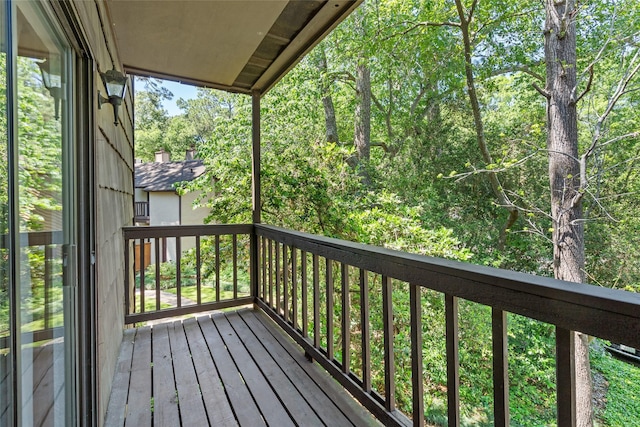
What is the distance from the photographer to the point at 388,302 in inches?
65.9

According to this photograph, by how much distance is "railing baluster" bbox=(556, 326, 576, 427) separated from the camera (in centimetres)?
95

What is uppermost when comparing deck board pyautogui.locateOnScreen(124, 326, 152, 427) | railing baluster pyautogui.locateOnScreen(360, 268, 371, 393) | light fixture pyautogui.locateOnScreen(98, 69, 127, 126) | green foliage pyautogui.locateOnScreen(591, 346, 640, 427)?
light fixture pyautogui.locateOnScreen(98, 69, 127, 126)

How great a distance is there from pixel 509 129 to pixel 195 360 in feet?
31.3

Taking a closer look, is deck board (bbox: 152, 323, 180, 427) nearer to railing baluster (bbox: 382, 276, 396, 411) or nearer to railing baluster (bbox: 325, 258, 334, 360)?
railing baluster (bbox: 325, 258, 334, 360)

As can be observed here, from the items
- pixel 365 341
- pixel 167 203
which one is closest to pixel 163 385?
pixel 365 341

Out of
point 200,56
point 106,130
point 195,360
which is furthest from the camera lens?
point 200,56

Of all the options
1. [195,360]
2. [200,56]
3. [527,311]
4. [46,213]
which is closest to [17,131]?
[46,213]

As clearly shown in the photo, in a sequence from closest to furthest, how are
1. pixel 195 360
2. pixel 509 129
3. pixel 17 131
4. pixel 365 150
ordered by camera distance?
pixel 17 131
pixel 195 360
pixel 509 129
pixel 365 150

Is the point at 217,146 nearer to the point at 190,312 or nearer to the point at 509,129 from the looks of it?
the point at 190,312

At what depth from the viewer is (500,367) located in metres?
1.14

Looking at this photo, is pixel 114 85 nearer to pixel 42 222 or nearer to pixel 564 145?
pixel 42 222

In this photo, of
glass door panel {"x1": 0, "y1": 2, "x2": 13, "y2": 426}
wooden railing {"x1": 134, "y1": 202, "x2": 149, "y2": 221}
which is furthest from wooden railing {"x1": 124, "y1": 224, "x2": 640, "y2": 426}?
wooden railing {"x1": 134, "y1": 202, "x2": 149, "y2": 221}

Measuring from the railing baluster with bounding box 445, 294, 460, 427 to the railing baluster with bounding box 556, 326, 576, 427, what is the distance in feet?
1.22

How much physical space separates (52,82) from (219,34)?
1.67 meters
